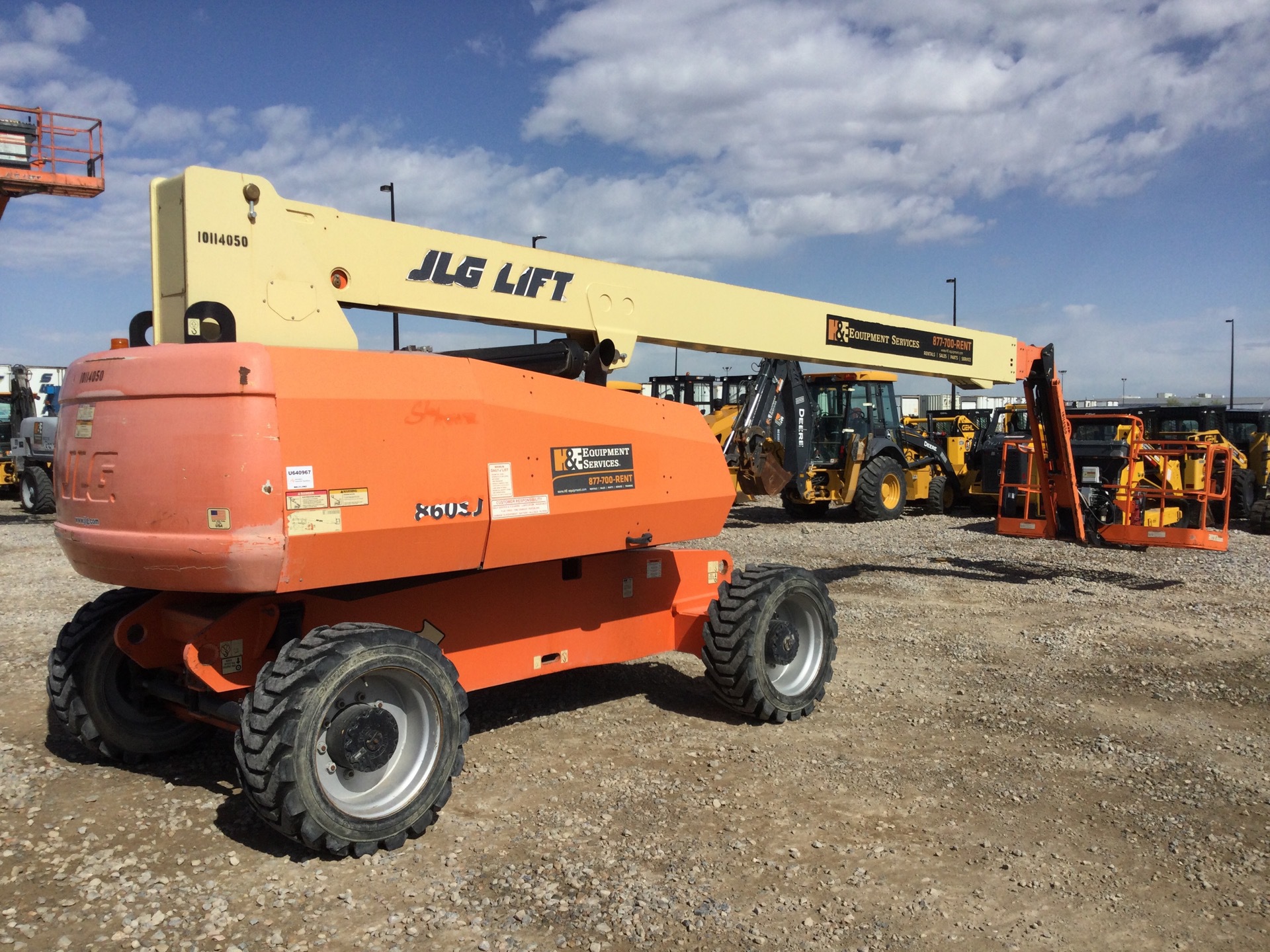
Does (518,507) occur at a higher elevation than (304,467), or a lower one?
lower

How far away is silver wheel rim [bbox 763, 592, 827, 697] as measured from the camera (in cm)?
667

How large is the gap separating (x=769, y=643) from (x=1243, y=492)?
48.7 feet

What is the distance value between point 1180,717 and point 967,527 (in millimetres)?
10723

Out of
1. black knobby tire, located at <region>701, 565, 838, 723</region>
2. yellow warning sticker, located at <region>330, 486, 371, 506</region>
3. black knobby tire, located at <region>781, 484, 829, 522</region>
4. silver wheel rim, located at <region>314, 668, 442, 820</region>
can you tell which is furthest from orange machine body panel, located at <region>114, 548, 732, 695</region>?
black knobby tire, located at <region>781, 484, 829, 522</region>

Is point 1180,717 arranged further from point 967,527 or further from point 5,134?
point 5,134

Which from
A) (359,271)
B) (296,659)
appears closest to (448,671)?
(296,659)

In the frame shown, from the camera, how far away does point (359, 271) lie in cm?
485

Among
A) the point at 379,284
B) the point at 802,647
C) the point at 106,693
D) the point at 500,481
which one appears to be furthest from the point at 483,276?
the point at 802,647

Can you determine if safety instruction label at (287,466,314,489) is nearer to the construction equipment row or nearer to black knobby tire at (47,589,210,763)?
the construction equipment row

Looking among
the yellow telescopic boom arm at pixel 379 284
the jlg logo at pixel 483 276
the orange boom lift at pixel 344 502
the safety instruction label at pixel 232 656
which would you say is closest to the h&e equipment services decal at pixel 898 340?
the yellow telescopic boom arm at pixel 379 284

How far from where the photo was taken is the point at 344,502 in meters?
4.48

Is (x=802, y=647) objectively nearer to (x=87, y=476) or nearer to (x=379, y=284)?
(x=379, y=284)

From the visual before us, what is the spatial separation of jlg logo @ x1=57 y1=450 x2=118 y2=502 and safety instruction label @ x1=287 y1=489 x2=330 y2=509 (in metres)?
0.88

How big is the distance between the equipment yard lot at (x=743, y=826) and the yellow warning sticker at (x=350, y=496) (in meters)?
1.62
